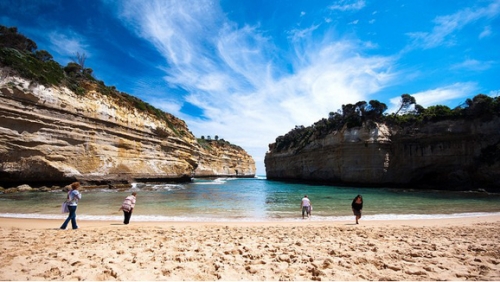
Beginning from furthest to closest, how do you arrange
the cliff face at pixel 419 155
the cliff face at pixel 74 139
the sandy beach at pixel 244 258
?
the cliff face at pixel 419 155 < the cliff face at pixel 74 139 < the sandy beach at pixel 244 258

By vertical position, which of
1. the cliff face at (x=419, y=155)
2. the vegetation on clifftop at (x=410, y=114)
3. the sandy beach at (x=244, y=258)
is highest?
the vegetation on clifftop at (x=410, y=114)

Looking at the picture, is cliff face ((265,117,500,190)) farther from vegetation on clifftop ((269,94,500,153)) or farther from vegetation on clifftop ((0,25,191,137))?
vegetation on clifftop ((0,25,191,137))

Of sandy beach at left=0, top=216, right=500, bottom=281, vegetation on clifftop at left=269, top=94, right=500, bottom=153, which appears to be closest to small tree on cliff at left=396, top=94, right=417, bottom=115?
vegetation on clifftop at left=269, top=94, right=500, bottom=153

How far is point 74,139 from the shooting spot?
23.6 metres

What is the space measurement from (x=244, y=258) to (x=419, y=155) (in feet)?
128

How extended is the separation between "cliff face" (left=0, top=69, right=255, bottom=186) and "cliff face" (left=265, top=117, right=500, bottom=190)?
28.4 meters

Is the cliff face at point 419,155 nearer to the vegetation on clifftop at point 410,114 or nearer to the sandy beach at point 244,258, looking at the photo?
the vegetation on clifftop at point 410,114

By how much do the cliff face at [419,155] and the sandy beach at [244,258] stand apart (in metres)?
31.9

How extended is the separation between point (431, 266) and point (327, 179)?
4194 cm

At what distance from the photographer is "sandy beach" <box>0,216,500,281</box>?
3.81m

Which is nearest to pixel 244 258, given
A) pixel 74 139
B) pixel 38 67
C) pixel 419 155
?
pixel 74 139

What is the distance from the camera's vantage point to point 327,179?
145 ft

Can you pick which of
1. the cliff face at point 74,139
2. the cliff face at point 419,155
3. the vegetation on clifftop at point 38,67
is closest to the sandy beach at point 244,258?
the cliff face at point 74,139

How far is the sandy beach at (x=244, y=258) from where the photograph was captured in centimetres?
381
